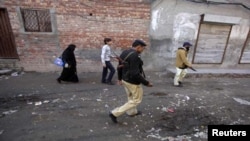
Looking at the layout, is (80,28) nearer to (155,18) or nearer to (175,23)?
(155,18)

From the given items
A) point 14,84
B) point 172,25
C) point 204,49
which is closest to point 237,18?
point 204,49

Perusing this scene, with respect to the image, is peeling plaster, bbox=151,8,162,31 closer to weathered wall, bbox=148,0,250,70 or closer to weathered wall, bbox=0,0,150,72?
weathered wall, bbox=148,0,250,70

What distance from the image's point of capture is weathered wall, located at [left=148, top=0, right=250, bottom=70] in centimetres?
654

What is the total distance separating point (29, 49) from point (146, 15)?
441 cm

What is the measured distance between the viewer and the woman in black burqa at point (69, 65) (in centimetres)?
500

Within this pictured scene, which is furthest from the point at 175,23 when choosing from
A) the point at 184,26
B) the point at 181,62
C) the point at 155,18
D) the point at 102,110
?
the point at 102,110

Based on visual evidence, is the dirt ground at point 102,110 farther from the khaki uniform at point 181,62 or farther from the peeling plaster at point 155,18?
the peeling plaster at point 155,18

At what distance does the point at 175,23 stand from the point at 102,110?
4.68 metres

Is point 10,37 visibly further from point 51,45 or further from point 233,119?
point 233,119

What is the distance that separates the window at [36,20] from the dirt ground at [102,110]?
5.28 feet

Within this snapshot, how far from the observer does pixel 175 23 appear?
6777 millimetres

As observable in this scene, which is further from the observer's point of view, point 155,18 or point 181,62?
point 155,18

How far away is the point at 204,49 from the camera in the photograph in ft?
25.2

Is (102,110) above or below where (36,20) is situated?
below
